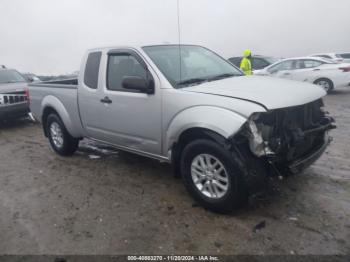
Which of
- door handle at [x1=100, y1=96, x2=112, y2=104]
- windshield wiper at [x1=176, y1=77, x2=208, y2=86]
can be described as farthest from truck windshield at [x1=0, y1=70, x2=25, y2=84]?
windshield wiper at [x1=176, y1=77, x2=208, y2=86]

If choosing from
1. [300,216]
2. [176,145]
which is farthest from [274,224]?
[176,145]

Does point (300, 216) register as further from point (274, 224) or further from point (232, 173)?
point (232, 173)

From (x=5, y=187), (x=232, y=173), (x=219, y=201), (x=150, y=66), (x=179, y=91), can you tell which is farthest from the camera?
(x=5, y=187)

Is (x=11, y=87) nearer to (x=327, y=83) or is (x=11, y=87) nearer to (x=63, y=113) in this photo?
(x=63, y=113)

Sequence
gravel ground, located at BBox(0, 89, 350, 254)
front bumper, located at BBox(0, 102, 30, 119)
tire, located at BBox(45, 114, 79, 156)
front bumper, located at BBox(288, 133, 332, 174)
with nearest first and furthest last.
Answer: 1. gravel ground, located at BBox(0, 89, 350, 254)
2. front bumper, located at BBox(288, 133, 332, 174)
3. tire, located at BBox(45, 114, 79, 156)
4. front bumper, located at BBox(0, 102, 30, 119)

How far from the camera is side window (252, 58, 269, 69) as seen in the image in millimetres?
13303

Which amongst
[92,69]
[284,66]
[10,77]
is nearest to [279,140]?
[92,69]

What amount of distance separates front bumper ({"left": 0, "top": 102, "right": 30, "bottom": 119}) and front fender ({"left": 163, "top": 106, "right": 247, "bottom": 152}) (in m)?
5.91

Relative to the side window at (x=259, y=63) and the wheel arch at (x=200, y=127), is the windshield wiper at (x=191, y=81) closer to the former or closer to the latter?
the wheel arch at (x=200, y=127)

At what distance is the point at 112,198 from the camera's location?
396 centimetres

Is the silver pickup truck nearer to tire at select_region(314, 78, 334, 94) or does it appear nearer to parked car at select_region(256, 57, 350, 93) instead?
parked car at select_region(256, 57, 350, 93)

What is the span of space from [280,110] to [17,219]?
3.05 meters

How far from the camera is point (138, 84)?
3727 mm

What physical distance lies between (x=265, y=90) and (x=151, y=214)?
5.87ft
